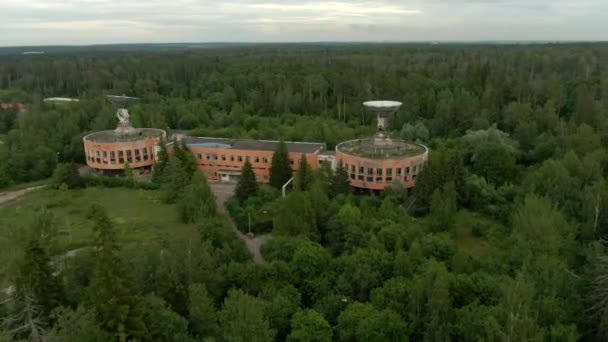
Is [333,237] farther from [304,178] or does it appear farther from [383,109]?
[383,109]

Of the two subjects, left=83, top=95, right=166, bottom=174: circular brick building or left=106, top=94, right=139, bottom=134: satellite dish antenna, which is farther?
left=106, top=94, right=139, bottom=134: satellite dish antenna

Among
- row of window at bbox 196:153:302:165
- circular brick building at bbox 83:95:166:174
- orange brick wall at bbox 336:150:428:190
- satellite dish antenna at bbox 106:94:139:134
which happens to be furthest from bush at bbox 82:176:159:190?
orange brick wall at bbox 336:150:428:190

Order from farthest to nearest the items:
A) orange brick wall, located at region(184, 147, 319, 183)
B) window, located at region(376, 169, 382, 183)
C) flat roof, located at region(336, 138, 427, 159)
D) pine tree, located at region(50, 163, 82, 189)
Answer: orange brick wall, located at region(184, 147, 319, 183), pine tree, located at region(50, 163, 82, 189), flat roof, located at region(336, 138, 427, 159), window, located at region(376, 169, 382, 183)

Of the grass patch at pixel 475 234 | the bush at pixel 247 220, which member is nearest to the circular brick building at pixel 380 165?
the grass patch at pixel 475 234

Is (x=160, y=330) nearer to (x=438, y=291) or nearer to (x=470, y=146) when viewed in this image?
(x=438, y=291)

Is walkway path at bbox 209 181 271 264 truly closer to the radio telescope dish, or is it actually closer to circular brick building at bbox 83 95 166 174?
circular brick building at bbox 83 95 166 174

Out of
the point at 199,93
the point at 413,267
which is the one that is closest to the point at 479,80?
the point at 199,93

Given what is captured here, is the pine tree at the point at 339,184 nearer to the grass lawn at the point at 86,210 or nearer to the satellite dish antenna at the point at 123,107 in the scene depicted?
the grass lawn at the point at 86,210
